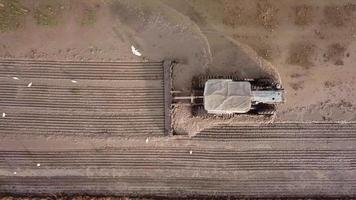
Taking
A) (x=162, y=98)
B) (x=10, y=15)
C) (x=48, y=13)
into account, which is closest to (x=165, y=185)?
(x=162, y=98)

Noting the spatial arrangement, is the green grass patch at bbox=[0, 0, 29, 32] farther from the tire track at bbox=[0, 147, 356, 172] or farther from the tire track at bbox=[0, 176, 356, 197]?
the tire track at bbox=[0, 176, 356, 197]

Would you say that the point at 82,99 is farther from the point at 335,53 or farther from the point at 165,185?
the point at 335,53

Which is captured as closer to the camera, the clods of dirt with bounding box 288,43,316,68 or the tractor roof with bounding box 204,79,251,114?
the tractor roof with bounding box 204,79,251,114

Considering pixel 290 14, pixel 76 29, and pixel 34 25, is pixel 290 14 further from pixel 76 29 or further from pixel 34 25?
pixel 34 25

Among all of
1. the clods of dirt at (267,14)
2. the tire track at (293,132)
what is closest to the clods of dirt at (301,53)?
the clods of dirt at (267,14)

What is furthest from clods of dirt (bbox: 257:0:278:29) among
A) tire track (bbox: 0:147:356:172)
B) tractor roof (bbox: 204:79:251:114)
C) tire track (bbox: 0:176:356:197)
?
tire track (bbox: 0:176:356:197)

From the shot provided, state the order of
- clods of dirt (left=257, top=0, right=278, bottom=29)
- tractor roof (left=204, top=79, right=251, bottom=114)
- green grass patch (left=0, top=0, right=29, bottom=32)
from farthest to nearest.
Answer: clods of dirt (left=257, top=0, right=278, bottom=29) < green grass patch (left=0, top=0, right=29, bottom=32) < tractor roof (left=204, top=79, right=251, bottom=114)
